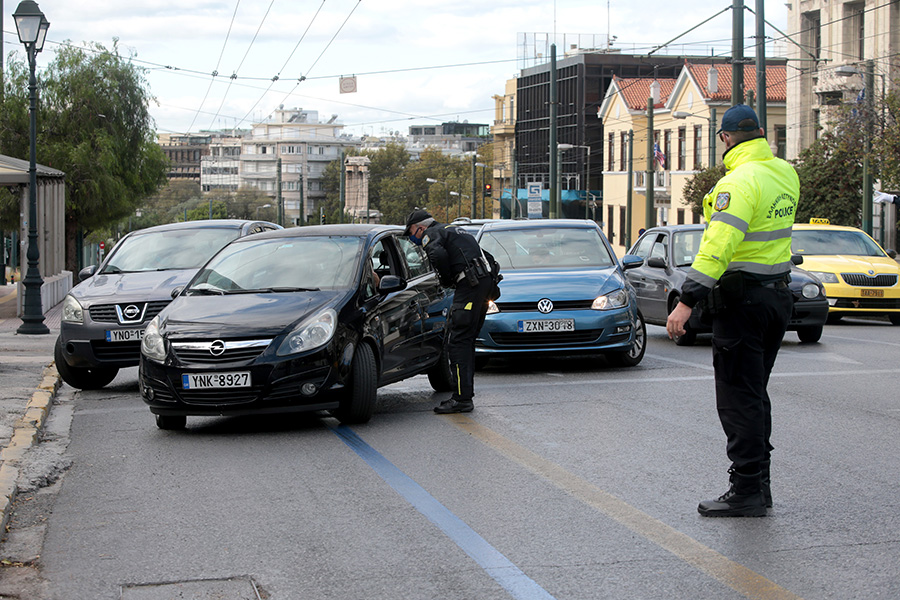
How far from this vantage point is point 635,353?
13.1 metres

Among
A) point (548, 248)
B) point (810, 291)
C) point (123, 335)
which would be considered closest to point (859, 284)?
point (810, 291)

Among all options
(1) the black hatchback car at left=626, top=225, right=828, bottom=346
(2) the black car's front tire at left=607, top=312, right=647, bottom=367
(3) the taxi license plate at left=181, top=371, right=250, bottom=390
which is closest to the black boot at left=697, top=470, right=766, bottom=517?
(3) the taxi license plate at left=181, top=371, right=250, bottom=390

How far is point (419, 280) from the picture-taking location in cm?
1098

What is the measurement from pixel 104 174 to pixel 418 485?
107 ft

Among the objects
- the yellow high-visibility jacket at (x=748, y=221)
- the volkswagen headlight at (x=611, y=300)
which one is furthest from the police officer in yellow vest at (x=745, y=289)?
the volkswagen headlight at (x=611, y=300)

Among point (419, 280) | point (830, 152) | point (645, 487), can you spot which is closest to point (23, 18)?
point (419, 280)

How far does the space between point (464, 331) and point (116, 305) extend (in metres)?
4.03

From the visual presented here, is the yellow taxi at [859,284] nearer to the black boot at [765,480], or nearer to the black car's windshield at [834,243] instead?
the black car's windshield at [834,243]

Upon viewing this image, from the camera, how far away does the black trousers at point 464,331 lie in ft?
32.7

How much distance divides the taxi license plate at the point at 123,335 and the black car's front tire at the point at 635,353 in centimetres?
494

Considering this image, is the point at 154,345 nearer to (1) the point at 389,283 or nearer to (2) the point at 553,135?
(1) the point at 389,283

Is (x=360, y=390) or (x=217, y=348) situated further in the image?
(x=360, y=390)

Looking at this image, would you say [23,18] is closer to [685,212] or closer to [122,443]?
[122,443]

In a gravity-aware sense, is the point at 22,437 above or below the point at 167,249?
below
